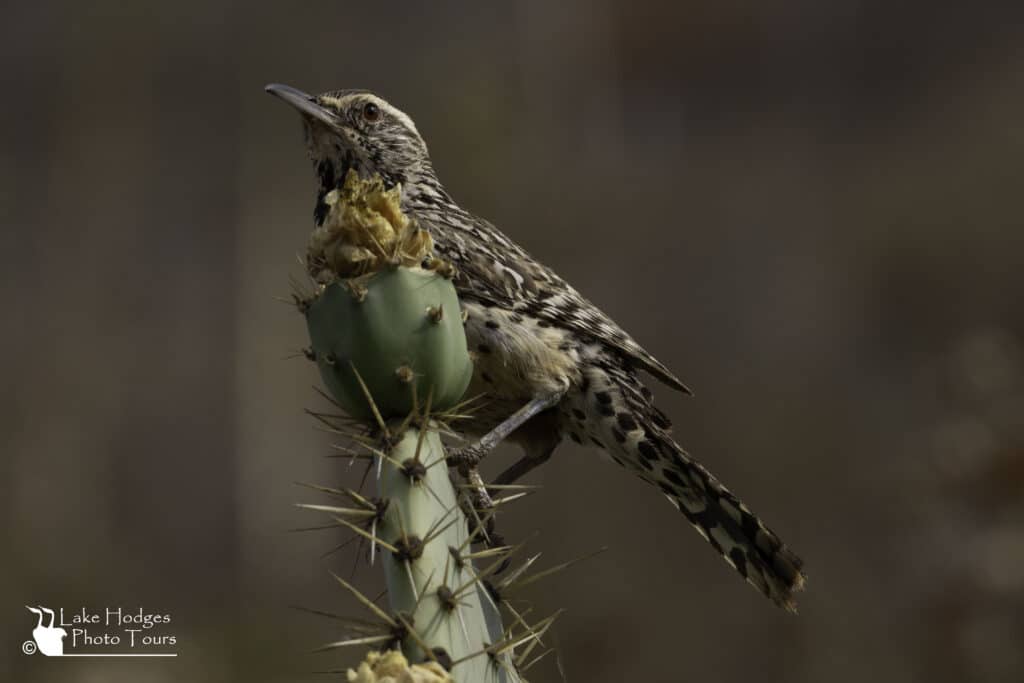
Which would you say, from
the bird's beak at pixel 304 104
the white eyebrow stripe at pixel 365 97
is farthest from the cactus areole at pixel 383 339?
the white eyebrow stripe at pixel 365 97

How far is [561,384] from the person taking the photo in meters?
2.70

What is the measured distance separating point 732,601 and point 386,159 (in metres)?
3.89

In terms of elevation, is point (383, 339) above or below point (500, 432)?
above

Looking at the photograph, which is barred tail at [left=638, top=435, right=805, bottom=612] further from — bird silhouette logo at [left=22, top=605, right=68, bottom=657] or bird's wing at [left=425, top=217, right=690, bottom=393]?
bird silhouette logo at [left=22, top=605, right=68, bottom=657]

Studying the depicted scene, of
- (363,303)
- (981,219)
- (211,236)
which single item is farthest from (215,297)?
(363,303)

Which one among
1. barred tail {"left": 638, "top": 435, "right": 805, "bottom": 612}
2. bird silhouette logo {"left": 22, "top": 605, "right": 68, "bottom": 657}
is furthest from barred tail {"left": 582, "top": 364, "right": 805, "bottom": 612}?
bird silhouette logo {"left": 22, "top": 605, "right": 68, "bottom": 657}

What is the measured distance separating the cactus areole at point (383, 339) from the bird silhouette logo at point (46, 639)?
3101 mm

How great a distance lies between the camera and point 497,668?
1.69 meters

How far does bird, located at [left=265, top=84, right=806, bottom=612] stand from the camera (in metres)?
2.59

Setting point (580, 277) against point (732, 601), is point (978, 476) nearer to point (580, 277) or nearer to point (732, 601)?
point (732, 601)
